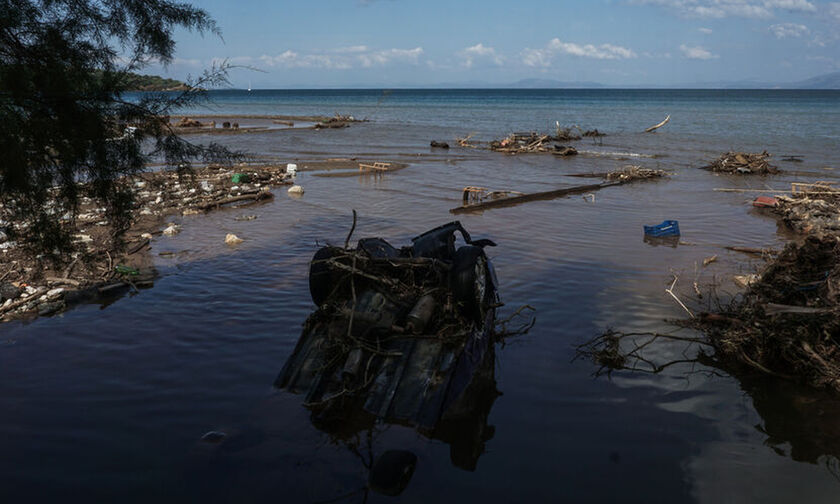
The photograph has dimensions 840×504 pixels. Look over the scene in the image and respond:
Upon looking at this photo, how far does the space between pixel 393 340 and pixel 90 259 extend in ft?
17.9

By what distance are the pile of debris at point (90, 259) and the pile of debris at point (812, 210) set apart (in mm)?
15085

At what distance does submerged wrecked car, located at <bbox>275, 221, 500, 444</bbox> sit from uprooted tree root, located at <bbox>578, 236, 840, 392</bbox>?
2301mm

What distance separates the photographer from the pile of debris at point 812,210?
1409 cm

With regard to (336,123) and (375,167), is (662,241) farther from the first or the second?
(336,123)

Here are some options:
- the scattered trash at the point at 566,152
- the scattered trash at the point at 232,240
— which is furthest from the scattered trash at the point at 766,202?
the scattered trash at the point at 232,240

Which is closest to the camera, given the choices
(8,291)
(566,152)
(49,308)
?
(49,308)

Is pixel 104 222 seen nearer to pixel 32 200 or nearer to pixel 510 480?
pixel 32 200

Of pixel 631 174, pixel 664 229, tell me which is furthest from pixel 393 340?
pixel 631 174

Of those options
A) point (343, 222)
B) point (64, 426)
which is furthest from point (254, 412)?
point (343, 222)

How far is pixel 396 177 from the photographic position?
2395 centimetres

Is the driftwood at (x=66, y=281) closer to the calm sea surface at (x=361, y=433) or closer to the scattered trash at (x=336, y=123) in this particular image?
the calm sea surface at (x=361, y=433)

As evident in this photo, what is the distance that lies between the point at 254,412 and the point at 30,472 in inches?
84.0

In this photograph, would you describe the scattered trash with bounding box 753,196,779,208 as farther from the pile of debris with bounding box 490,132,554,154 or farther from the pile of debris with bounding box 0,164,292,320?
the pile of debris with bounding box 0,164,292,320

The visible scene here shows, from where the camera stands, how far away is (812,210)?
15.2 metres
